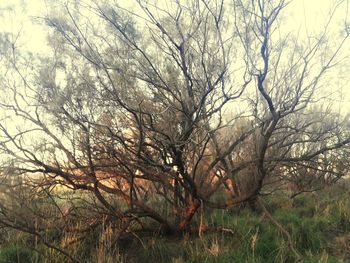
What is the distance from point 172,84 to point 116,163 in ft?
4.55

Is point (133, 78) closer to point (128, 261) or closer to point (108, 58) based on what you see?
point (108, 58)

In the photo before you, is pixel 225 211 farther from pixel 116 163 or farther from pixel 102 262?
pixel 102 262

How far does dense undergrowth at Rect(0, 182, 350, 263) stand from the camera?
4.58 meters

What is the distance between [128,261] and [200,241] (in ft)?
3.08

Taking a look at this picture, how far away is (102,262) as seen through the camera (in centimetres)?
427

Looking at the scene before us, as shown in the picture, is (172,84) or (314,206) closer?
(172,84)

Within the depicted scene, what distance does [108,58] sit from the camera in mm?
5637

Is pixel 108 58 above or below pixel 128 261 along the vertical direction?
above

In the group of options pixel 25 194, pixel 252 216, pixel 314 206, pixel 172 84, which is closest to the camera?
pixel 25 194

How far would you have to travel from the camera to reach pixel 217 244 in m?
4.67

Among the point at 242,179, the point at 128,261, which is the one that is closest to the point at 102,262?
the point at 128,261

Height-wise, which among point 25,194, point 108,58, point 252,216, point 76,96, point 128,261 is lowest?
point 128,261

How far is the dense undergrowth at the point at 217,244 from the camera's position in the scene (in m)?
4.58

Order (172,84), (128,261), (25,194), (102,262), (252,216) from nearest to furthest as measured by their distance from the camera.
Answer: (102,262) → (128,261) → (25,194) → (172,84) → (252,216)
